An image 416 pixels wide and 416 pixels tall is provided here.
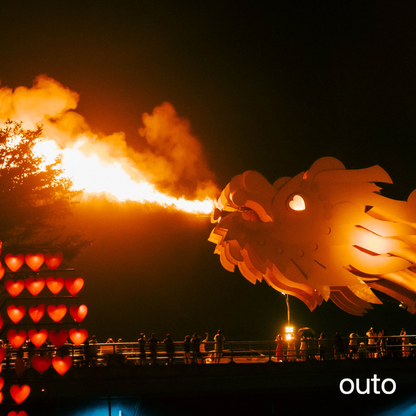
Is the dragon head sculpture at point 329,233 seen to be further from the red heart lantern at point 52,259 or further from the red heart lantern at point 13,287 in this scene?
the red heart lantern at point 13,287

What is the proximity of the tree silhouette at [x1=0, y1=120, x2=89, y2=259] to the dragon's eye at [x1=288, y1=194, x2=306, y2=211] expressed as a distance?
809 centimetres

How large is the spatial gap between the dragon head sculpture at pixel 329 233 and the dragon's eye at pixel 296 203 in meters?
0.02

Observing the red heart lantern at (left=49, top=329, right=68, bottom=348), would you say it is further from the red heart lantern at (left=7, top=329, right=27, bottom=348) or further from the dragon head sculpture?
the dragon head sculpture

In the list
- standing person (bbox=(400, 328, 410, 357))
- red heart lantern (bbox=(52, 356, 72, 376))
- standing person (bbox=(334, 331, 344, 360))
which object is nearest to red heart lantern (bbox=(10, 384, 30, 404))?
red heart lantern (bbox=(52, 356, 72, 376))

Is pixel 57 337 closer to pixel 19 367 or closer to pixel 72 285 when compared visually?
pixel 19 367

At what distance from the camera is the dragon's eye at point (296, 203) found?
52.6ft

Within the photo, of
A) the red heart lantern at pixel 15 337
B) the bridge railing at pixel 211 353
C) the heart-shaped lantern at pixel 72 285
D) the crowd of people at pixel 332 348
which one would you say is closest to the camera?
the red heart lantern at pixel 15 337

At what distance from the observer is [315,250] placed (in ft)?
52.1

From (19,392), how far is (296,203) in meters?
8.64

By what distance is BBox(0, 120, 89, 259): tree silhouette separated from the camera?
62.0ft

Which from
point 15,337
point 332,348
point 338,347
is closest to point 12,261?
point 15,337

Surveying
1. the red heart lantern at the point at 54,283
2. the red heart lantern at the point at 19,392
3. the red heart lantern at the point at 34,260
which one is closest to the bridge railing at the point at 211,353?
the red heart lantern at the point at 19,392

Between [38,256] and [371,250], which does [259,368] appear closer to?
[371,250]

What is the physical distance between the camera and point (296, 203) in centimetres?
1609
